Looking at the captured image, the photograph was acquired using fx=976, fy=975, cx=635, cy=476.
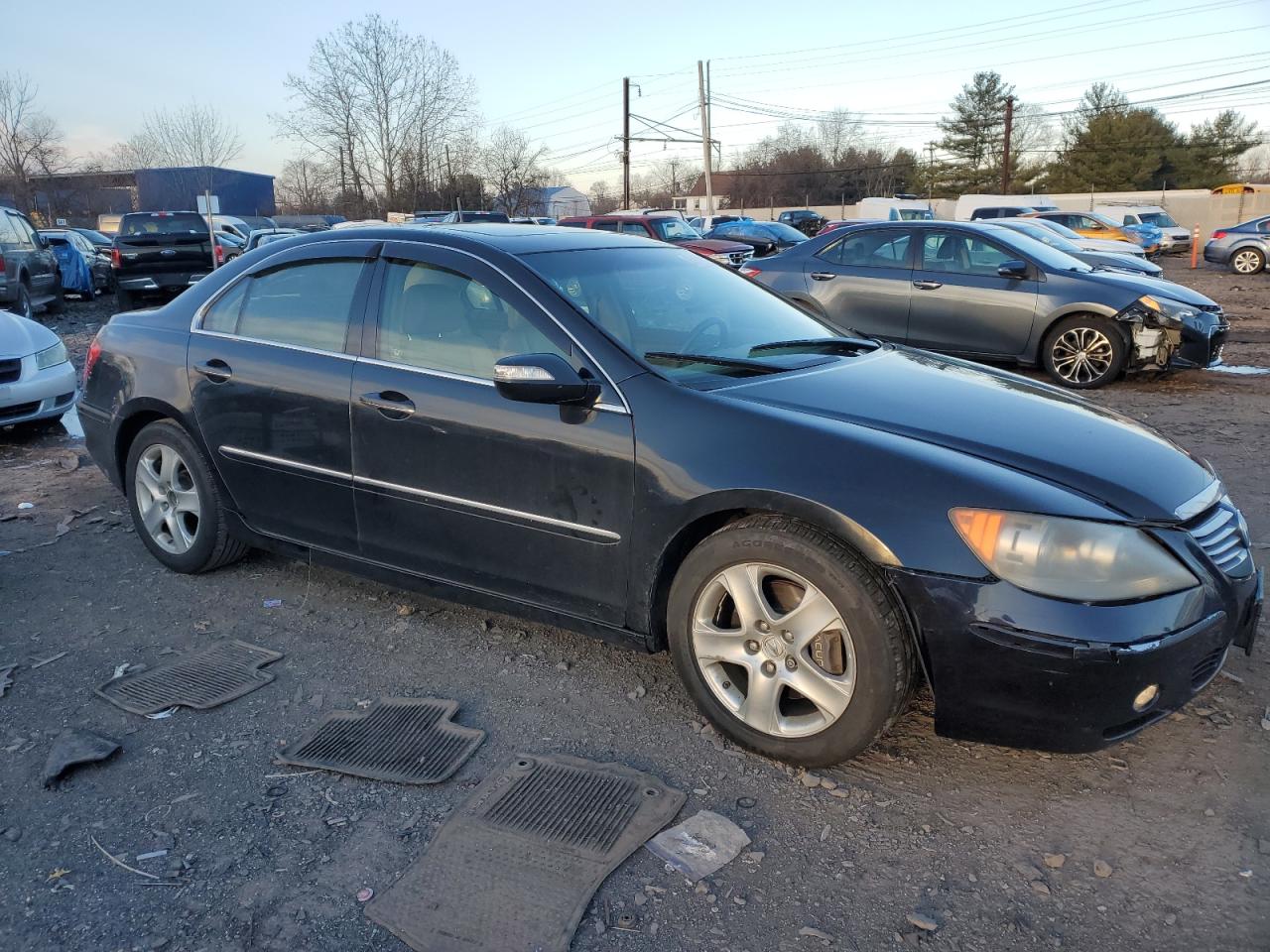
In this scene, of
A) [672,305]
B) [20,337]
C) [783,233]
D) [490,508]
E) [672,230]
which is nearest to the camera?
[490,508]

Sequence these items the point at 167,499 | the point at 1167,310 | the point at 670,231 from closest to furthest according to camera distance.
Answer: the point at 167,499 < the point at 1167,310 < the point at 670,231

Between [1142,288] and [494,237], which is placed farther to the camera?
[1142,288]

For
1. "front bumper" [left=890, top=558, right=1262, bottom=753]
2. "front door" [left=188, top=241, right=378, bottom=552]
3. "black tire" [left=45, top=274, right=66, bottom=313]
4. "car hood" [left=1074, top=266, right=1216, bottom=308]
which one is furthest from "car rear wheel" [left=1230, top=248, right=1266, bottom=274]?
"front door" [left=188, top=241, right=378, bottom=552]

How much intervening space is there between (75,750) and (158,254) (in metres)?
16.6

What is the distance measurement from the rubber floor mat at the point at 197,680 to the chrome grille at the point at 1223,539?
313 cm

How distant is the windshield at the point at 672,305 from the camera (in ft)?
11.3

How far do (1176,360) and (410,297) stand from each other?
777 centimetres

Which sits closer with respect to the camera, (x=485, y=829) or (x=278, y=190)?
(x=485, y=829)

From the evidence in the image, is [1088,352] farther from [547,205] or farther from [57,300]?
[547,205]

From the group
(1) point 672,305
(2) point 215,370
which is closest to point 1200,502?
(1) point 672,305

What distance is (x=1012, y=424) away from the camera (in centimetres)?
310

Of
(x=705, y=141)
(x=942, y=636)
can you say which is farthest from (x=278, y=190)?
(x=942, y=636)

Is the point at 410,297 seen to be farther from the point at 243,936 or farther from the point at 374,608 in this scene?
the point at 243,936

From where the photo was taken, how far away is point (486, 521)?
3400 millimetres
